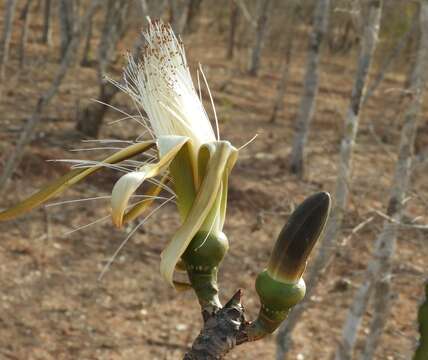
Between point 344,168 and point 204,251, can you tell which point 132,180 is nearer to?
point 204,251

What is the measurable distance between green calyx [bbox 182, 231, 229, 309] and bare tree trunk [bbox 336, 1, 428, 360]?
1.81m

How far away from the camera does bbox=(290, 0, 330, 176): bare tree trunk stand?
653 centimetres

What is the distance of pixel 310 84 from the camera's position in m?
7.09

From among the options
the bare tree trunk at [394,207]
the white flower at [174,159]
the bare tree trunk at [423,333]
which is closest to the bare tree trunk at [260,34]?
the bare tree trunk at [394,207]

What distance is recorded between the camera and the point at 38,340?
13.8 ft

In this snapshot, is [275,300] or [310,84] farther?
[310,84]

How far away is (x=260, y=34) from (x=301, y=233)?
12297mm

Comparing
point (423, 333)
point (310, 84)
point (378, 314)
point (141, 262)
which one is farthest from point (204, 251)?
point (310, 84)

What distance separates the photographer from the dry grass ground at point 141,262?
4.29 m

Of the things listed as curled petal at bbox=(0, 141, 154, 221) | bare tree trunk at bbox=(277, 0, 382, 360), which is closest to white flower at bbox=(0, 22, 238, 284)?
curled petal at bbox=(0, 141, 154, 221)

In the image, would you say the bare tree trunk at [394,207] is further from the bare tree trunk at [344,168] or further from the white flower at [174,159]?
the white flower at [174,159]

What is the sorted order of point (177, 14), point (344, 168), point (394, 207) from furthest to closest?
point (177, 14)
point (344, 168)
point (394, 207)

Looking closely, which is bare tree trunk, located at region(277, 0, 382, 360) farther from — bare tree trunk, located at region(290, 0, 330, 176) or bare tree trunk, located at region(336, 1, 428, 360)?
bare tree trunk, located at region(290, 0, 330, 176)

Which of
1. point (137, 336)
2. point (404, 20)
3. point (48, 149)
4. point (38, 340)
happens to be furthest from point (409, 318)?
point (404, 20)
